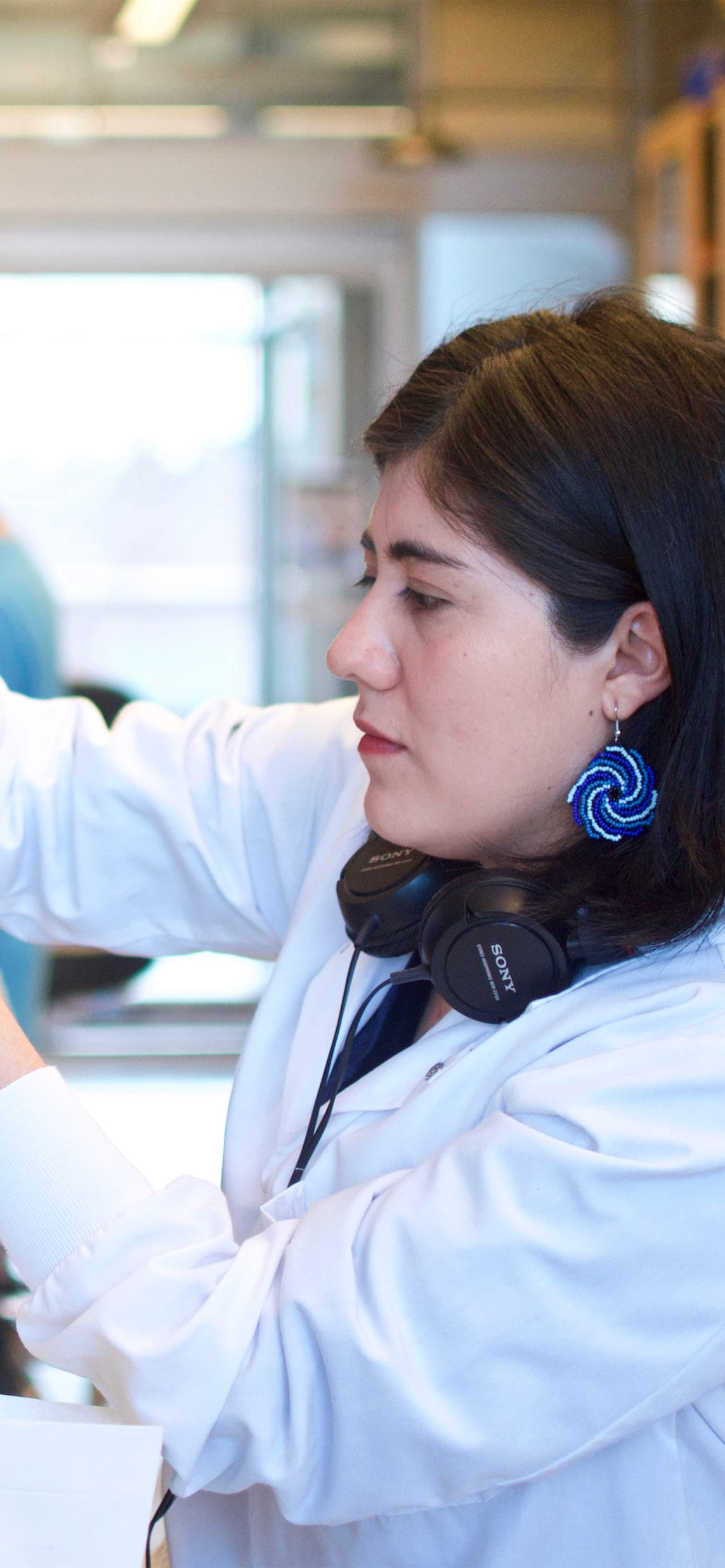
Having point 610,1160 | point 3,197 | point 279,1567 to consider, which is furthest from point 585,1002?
point 3,197

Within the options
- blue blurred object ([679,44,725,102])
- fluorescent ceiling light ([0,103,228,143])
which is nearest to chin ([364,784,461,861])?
blue blurred object ([679,44,725,102])

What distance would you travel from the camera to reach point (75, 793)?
1272 millimetres

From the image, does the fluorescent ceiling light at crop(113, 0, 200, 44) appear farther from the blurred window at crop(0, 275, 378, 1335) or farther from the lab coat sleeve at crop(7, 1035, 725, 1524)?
the lab coat sleeve at crop(7, 1035, 725, 1524)

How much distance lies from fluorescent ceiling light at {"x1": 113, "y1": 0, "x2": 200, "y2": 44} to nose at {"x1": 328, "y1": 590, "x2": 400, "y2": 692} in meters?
3.84

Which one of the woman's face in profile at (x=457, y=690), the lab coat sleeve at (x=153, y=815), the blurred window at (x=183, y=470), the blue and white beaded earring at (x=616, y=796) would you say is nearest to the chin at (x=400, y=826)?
the woman's face in profile at (x=457, y=690)

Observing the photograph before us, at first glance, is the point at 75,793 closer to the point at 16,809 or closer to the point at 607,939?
the point at 16,809

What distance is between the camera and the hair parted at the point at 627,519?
93 centimetres

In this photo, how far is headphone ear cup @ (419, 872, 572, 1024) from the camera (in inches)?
36.9

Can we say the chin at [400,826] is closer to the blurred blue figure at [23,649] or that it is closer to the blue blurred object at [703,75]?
the blurred blue figure at [23,649]

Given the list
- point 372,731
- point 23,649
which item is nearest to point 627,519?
point 372,731

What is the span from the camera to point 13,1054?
0.86 metres

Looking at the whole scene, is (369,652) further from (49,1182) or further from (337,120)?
(337,120)

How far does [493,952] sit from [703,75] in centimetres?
350

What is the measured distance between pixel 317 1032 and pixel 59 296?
3.94m
